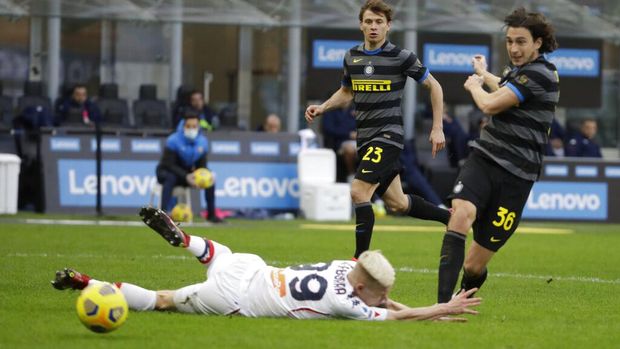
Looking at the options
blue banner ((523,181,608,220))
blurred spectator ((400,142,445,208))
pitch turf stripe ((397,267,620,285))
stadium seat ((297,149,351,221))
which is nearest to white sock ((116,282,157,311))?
pitch turf stripe ((397,267,620,285))

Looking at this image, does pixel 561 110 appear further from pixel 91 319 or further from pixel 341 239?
pixel 91 319

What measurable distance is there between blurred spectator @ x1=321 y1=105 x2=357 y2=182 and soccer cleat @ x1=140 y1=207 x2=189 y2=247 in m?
17.6

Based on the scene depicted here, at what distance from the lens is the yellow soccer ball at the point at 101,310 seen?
27.9ft

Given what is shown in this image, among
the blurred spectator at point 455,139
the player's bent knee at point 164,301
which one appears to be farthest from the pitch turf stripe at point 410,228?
the player's bent knee at point 164,301

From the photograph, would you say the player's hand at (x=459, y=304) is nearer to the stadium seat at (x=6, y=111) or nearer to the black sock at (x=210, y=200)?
the black sock at (x=210, y=200)

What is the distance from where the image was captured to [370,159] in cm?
1288

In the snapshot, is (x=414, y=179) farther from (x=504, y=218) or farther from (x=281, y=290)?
(x=281, y=290)

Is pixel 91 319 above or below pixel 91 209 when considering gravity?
above

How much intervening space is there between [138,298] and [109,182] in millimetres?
15523

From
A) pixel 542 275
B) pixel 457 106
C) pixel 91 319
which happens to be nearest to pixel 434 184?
pixel 457 106

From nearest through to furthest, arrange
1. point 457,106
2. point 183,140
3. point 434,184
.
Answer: point 183,140 → point 434,184 → point 457,106

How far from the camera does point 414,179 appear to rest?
26531mm

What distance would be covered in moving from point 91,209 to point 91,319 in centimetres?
1643

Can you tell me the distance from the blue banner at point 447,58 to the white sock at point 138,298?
64.4ft
